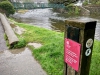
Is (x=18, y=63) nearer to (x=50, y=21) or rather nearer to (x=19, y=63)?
(x=19, y=63)

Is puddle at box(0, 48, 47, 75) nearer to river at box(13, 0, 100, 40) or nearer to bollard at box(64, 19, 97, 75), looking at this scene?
bollard at box(64, 19, 97, 75)

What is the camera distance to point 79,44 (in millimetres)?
1928

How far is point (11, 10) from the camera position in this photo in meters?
20.6

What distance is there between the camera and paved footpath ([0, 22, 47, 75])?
3.84 m

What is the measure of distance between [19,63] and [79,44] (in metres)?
2.83

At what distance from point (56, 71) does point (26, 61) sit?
1.20 metres

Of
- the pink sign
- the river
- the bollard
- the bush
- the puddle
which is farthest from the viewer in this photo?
the bush

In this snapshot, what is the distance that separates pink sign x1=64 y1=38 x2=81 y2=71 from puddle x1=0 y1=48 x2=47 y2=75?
171cm

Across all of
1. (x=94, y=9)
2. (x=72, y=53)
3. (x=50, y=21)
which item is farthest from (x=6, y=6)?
(x=72, y=53)

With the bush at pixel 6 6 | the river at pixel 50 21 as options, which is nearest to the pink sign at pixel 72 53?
the river at pixel 50 21

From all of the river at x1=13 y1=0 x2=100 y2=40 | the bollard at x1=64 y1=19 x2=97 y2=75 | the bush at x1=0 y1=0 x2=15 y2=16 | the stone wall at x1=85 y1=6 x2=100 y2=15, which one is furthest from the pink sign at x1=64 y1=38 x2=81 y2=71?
the stone wall at x1=85 y1=6 x2=100 y2=15

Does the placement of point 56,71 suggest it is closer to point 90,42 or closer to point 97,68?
point 97,68

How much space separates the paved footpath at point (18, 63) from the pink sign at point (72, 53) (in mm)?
1708

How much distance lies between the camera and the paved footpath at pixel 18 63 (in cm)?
384
